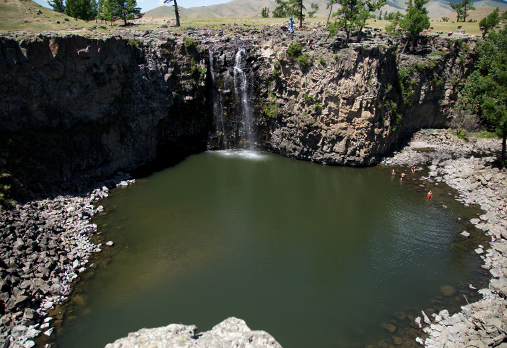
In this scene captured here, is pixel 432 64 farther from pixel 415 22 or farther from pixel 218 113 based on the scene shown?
pixel 218 113

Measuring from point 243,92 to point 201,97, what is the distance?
5.52 m

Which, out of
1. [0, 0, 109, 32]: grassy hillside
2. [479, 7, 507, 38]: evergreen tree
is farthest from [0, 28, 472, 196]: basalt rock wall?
[0, 0, 109, 32]: grassy hillside

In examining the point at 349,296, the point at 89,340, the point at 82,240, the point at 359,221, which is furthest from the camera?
the point at 359,221

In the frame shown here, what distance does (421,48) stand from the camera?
4544 cm

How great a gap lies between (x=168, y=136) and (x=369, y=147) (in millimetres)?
24752

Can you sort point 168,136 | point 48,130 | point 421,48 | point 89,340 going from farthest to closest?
point 421,48 → point 168,136 → point 48,130 → point 89,340

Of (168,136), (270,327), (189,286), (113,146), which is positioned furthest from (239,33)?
(270,327)

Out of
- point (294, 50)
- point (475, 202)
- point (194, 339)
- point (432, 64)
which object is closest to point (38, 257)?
point (194, 339)

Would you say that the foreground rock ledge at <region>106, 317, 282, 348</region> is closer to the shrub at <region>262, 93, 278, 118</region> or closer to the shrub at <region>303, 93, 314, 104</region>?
the shrub at <region>303, 93, 314, 104</region>

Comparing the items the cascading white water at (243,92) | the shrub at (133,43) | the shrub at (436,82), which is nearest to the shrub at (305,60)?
the cascading white water at (243,92)

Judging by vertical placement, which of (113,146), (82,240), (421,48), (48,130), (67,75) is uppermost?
(421,48)

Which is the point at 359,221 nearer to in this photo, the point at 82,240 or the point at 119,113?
the point at 82,240

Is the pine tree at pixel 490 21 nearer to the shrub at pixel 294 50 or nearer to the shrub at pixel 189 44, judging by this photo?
the shrub at pixel 294 50

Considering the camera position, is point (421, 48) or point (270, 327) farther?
point (421, 48)
